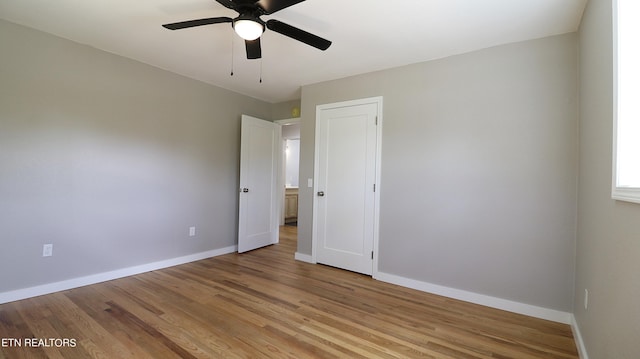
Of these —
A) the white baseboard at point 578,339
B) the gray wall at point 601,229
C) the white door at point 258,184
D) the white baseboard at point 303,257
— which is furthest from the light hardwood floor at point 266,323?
the white door at point 258,184

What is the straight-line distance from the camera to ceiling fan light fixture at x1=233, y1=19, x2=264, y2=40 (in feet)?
5.94

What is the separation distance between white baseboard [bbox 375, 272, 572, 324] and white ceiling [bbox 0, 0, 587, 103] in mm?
2395

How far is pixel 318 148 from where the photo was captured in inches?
148

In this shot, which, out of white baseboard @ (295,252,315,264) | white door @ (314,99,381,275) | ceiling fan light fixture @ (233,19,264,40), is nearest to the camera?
ceiling fan light fixture @ (233,19,264,40)

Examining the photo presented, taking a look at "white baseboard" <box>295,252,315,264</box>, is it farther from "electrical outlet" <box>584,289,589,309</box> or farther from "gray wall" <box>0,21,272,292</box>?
"electrical outlet" <box>584,289,589,309</box>

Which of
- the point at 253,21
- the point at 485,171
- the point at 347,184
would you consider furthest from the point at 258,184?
the point at 485,171

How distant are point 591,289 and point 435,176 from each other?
4.79 feet

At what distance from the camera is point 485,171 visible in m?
2.64

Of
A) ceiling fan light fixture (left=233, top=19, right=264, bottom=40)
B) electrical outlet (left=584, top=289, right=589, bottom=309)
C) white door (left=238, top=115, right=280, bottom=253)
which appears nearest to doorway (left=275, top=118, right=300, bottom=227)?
white door (left=238, top=115, right=280, bottom=253)

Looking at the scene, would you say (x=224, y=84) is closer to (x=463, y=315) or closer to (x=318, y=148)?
(x=318, y=148)

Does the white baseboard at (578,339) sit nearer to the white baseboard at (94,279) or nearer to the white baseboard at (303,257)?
the white baseboard at (303,257)

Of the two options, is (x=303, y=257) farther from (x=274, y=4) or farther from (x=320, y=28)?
(x=274, y=4)

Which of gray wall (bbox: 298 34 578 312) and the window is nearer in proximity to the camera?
the window

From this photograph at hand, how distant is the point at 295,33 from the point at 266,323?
2234 millimetres
